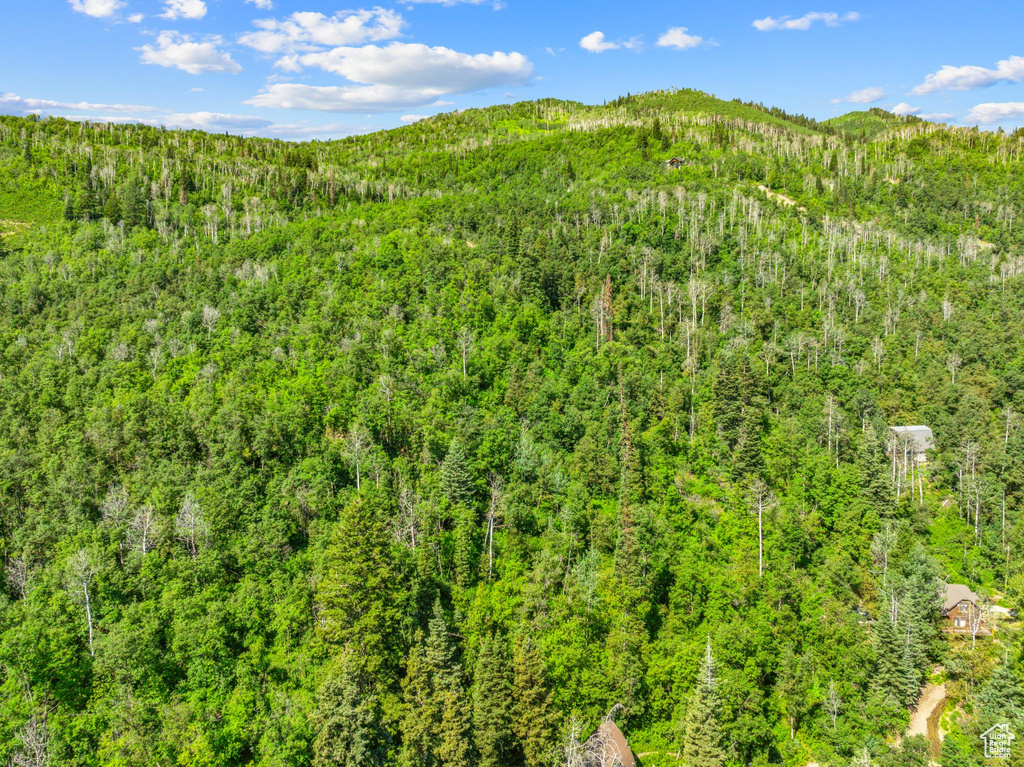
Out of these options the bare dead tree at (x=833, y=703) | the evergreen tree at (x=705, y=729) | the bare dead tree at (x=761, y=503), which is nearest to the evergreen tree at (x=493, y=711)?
the evergreen tree at (x=705, y=729)

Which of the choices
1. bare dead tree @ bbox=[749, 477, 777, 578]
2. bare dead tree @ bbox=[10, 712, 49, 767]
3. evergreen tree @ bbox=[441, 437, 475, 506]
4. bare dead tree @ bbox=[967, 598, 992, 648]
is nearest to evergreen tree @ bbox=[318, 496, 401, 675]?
evergreen tree @ bbox=[441, 437, 475, 506]

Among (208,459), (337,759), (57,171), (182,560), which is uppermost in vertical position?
(57,171)

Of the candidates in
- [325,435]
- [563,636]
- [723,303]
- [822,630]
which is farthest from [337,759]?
[723,303]

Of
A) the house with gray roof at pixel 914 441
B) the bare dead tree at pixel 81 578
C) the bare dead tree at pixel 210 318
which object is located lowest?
the bare dead tree at pixel 81 578

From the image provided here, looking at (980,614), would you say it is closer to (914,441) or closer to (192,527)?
(914,441)

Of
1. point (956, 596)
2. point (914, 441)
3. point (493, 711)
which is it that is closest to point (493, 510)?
point (493, 711)

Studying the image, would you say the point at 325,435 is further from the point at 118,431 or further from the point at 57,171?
the point at 57,171

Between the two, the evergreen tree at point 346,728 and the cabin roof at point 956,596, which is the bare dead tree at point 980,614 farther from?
the evergreen tree at point 346,728
